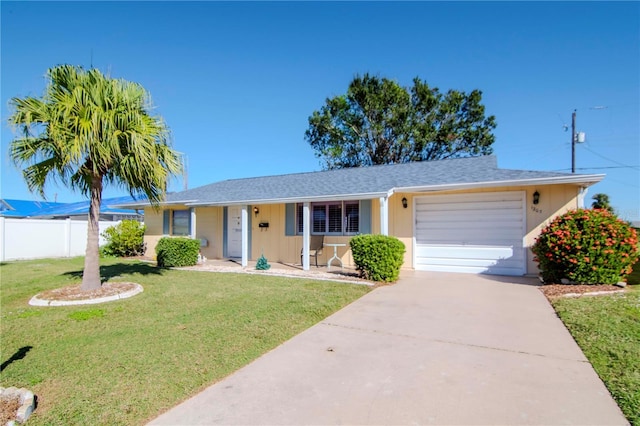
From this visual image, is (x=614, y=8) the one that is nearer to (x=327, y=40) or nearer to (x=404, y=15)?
(x=404, y=15)

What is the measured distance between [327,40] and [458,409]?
15.8 m

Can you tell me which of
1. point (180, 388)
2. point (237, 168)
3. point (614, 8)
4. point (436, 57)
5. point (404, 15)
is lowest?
point (180, 388)

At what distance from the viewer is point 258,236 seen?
12.8 metres

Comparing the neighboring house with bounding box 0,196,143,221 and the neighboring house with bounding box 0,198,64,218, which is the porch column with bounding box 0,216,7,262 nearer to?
the neighboring house with bounding box 0,196,143,221

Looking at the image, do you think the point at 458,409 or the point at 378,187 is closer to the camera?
the point at 458,409

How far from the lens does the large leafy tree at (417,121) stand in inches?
968

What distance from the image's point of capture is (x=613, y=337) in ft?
13.0

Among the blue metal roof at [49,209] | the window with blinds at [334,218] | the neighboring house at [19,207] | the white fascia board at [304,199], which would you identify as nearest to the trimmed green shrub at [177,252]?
the white fascia board at [304,199]

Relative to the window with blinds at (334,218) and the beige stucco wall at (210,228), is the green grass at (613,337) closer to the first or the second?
the window with blinds at (334,218)

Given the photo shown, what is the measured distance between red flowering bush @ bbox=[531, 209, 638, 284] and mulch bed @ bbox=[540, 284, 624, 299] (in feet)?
0.55

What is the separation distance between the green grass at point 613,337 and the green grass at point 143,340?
333 centimetres

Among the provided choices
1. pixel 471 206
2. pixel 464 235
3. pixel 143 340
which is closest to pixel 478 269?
pixel 464 235

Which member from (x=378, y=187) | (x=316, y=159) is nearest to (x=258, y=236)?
(x=378, y=187)

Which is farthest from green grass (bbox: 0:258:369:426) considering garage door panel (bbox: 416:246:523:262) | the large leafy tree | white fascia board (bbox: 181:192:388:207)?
the large leafy tree
